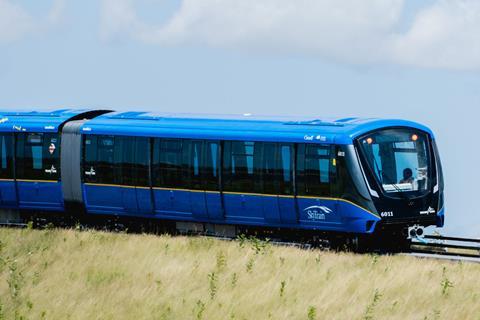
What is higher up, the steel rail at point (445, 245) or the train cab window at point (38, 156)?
the train cab window at point (38, 156)

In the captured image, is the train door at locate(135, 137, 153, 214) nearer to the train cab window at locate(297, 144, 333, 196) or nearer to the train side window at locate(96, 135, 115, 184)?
the train side window at locate(96, 135, 115, 184)

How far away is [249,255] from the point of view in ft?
80.8

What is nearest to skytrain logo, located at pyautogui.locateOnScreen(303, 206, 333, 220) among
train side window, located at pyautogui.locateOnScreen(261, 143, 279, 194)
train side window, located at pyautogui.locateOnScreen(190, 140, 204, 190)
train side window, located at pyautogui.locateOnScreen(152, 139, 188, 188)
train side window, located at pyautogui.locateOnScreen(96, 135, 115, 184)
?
train side window, located at pyautogui.locateOnScreen(261, 143, 279, 194)

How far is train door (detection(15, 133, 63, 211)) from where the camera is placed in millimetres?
32406

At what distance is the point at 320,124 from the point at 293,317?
7972 millimetres

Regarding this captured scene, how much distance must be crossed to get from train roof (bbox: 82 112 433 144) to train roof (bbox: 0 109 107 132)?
2.96ft

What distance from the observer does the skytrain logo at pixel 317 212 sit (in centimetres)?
2652

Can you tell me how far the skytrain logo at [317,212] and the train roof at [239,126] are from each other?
148 centimetres

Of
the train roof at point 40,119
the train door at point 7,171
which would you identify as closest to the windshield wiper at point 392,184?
the train roof at point 40,119

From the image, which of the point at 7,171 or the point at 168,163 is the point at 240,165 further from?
the point at 7,171

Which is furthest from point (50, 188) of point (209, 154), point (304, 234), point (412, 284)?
point (412, 284)

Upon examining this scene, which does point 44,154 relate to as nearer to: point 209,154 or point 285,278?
point 209,154

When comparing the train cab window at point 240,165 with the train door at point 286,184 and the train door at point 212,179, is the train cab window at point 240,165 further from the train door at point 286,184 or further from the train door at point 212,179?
the train door at point 286,184

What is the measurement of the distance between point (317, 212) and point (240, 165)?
97.8 inches
